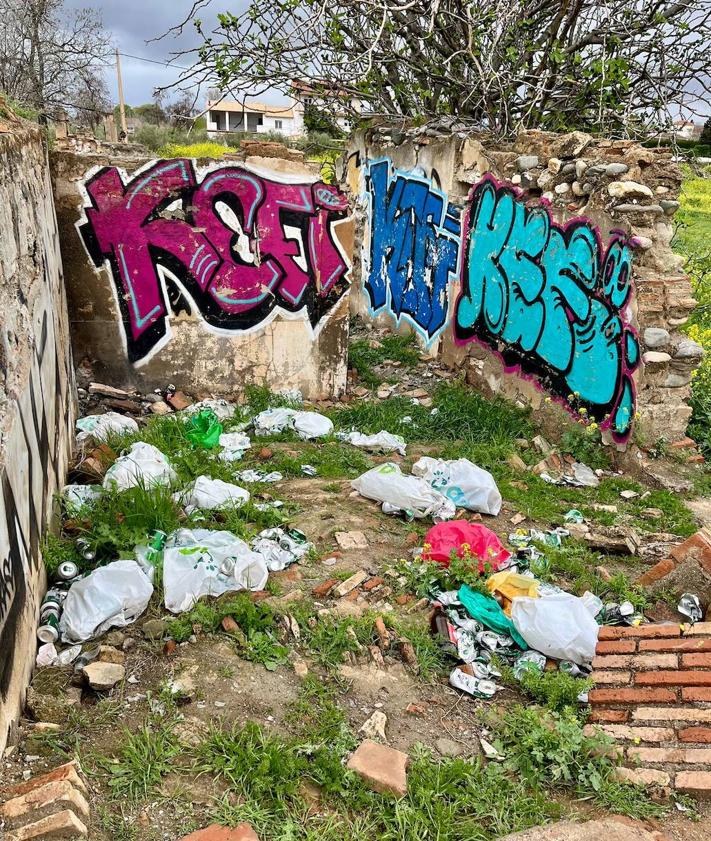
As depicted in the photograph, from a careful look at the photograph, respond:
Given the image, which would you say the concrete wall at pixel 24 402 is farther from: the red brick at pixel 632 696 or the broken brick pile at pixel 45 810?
the red brick at pixel 632 696

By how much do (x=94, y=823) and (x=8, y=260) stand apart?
234 centimetres

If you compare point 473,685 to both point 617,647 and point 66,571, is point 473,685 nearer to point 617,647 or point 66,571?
point 617,647

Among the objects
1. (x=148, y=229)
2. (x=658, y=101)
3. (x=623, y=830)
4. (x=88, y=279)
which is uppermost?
(x=658, y=101)

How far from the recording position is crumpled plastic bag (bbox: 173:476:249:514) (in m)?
4.29

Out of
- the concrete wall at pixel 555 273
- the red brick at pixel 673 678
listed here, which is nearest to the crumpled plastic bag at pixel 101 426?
the concrete wall at pixel 555 273

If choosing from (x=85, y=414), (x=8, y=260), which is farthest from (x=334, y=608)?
(x=85, y=414)

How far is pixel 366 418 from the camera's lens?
6.33 metres

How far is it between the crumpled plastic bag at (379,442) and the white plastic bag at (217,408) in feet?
3.82

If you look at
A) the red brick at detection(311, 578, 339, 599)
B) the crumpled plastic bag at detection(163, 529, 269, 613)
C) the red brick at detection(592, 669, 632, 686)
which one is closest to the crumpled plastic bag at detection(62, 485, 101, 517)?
the crumpled plastic bag at detection(163, 529, 269, 613)

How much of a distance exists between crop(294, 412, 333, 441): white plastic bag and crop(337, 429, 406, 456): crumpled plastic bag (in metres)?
0.15

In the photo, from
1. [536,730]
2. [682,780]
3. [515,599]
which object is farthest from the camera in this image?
[515,599]

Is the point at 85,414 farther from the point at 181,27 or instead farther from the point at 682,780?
the point at 682,780

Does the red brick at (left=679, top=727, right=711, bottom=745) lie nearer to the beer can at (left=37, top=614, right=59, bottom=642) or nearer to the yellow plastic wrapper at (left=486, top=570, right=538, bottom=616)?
the yellow plastic wrapper at (left=486, top=570, right=538, bottom=616)

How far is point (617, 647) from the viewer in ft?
10.5
